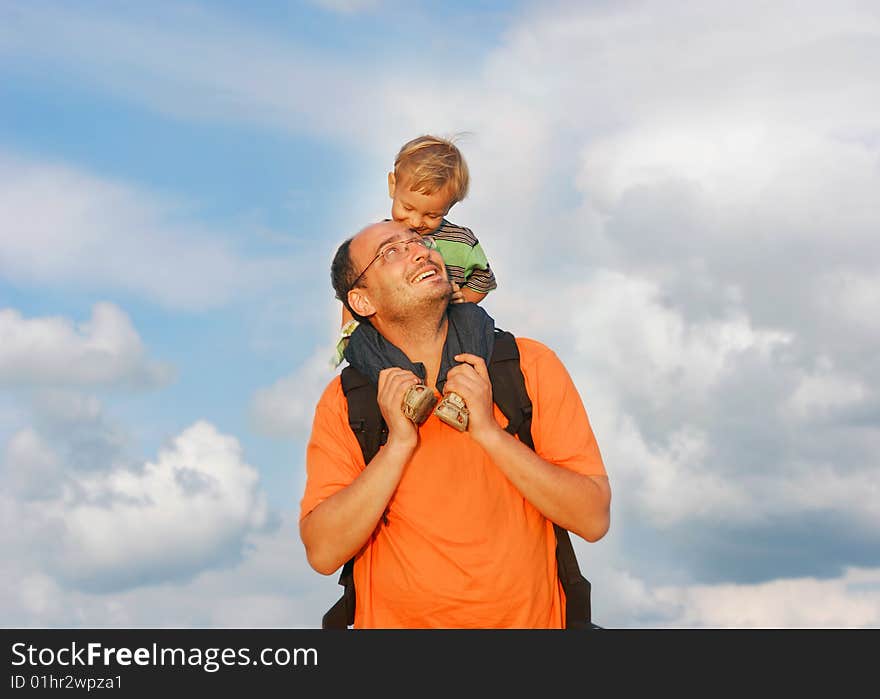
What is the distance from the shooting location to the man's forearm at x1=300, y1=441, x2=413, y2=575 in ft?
18.5

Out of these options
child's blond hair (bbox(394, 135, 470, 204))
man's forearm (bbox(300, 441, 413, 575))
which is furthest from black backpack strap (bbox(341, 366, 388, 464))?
child's blond hair (bbox(394, 135, 470, 204))

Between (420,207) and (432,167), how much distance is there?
39cm

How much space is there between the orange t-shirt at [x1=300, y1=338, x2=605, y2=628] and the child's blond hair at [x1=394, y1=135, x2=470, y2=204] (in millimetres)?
2934

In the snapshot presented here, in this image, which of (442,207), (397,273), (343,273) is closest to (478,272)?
(442,207)

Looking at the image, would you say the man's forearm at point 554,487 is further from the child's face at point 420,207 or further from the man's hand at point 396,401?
the child's face at point 420,207

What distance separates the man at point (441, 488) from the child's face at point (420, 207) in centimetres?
231

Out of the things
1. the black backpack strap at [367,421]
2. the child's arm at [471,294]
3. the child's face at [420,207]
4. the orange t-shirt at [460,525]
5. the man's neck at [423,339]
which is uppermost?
the child's face at [420,207]

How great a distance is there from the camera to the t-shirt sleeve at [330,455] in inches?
239

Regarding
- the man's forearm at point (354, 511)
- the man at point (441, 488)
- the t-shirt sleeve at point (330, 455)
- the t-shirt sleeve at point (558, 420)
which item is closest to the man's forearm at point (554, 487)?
the man at point (441, 488)
